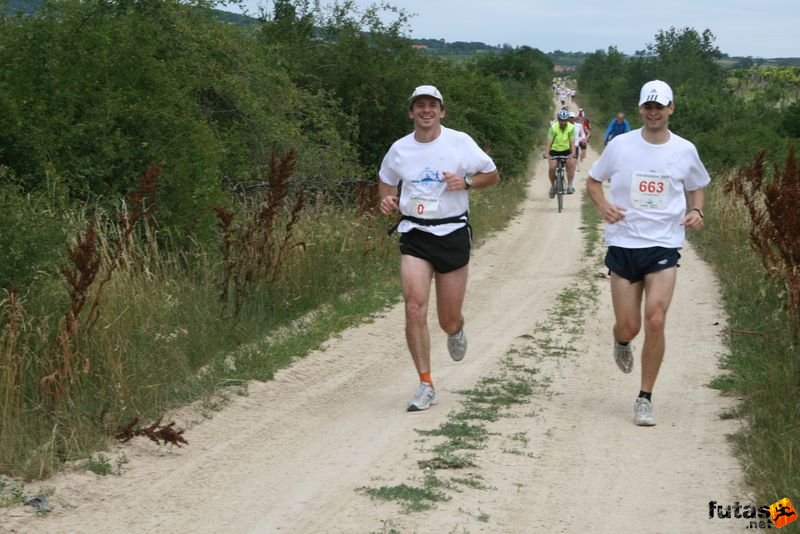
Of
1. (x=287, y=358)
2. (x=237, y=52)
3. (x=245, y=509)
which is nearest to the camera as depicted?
(x=245, y=509)

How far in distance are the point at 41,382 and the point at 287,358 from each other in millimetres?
2948

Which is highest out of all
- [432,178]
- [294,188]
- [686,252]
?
[432,178]

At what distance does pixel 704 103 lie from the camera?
44.1m

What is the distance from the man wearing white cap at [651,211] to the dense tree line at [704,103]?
2037cm

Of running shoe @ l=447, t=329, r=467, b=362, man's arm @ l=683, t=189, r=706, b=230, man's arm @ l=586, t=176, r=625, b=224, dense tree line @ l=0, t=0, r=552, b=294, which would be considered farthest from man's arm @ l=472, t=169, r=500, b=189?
dense tree line @ l=0, t=0, r=552, b=294

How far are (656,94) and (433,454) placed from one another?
2.63 meters

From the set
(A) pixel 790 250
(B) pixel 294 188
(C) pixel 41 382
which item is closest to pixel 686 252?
(B) pixel 294 188

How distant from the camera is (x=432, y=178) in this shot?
26.9 ft

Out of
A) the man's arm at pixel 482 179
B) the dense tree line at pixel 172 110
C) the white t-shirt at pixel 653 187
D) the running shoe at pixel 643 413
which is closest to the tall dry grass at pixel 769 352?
the running shoe at pixel 643 413

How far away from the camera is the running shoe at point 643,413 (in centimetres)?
782

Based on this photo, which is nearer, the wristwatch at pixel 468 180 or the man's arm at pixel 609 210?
the man's arm at pixel 609 210

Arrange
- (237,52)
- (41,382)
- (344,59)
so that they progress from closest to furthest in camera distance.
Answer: (41,382)
(237,52)
(344,59)

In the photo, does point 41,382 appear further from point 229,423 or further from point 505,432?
point 505,432

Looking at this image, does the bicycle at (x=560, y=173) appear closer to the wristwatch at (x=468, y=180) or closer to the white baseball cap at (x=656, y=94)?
the wristwatch at (x=468, y=180)
